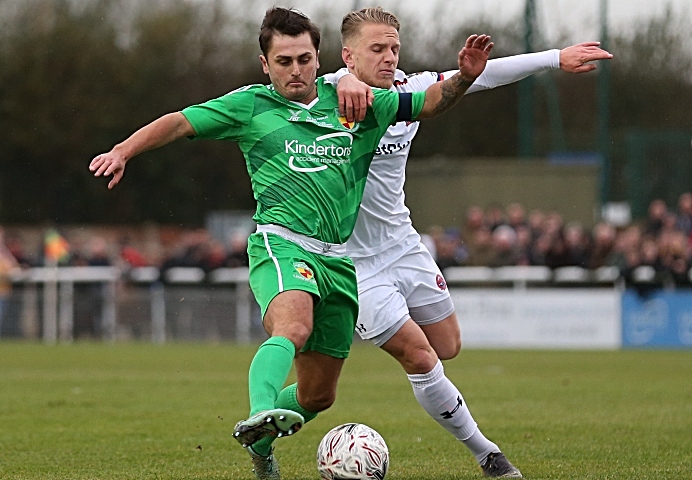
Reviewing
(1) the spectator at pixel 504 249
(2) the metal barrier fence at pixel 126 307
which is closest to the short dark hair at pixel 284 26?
(1) the spectator at pixel 504 249

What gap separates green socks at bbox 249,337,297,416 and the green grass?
141 centimetres

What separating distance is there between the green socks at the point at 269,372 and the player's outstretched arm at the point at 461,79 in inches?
54.9

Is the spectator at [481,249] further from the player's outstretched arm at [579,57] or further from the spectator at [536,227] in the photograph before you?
the player's outstretched arm at [579,57]

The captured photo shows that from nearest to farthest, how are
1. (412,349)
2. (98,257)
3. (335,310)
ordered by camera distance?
(335,310) → (412,349) → (98,257)

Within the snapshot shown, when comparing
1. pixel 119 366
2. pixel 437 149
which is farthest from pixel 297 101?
pixel 437 149

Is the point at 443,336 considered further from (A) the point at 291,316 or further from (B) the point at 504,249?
(B) the point at 504,249

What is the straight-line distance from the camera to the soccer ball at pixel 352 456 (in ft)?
20.3

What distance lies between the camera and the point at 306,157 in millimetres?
6184

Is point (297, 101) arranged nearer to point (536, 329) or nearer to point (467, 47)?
point (467, 47)

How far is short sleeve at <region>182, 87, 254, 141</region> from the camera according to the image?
237 inches

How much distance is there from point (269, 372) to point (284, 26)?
5.44ft

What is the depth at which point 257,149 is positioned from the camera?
6219mm

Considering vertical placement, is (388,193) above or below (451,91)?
below

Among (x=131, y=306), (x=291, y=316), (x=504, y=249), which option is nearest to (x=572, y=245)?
(x=504, y=249)
